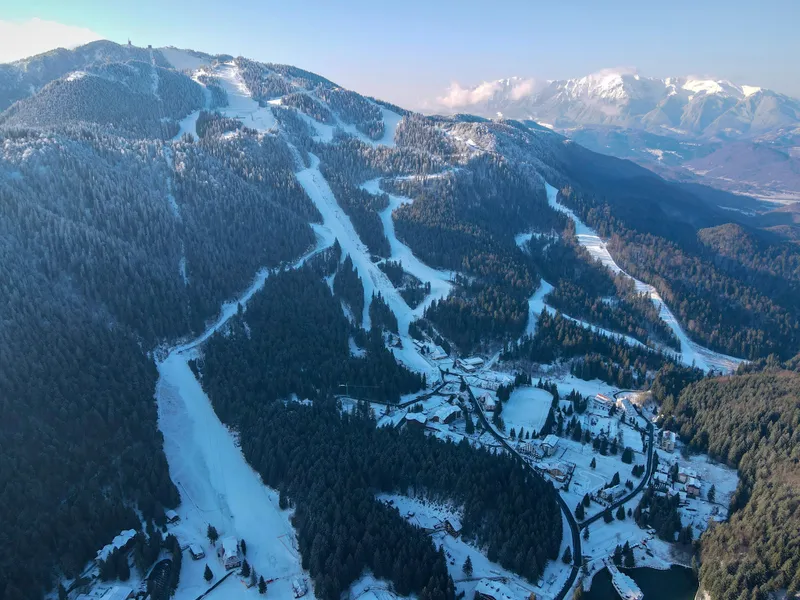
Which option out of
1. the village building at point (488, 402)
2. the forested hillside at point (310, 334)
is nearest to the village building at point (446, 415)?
the village building at point (488, 402)

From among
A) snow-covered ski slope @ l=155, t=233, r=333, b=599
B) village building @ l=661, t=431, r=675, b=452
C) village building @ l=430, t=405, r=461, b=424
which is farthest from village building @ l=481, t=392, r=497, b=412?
snow-covered ski slope @ l=155, t=233, r=333, b=599

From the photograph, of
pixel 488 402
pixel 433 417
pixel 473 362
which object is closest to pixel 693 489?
pixel 488 402

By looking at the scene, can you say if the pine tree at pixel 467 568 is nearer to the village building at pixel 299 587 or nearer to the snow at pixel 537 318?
the village building at pixel 299 587

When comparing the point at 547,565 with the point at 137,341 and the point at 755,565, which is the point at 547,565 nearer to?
the point at 755,565

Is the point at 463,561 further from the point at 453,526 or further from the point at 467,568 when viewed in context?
the point at 453,526

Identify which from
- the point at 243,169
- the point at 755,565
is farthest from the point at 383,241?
the point at 755,565
